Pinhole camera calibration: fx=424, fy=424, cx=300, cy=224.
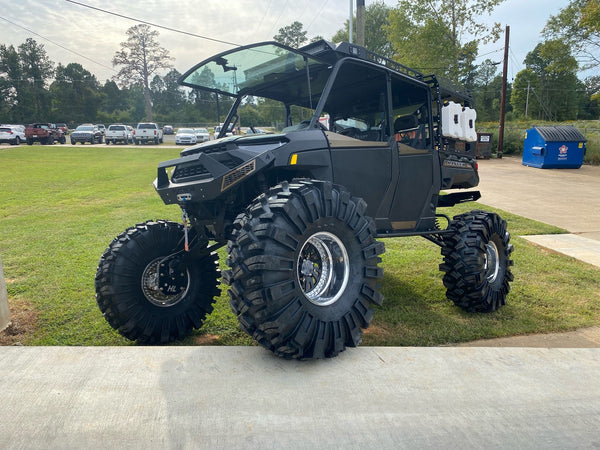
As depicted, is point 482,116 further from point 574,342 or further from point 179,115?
point 574,342

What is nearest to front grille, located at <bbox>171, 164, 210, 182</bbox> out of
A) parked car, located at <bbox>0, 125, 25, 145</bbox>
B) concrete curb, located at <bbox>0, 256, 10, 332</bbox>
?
concrete curb, located at <bbox>0, 256, 10, 332</bbox>

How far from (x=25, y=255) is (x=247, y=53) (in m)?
4.79

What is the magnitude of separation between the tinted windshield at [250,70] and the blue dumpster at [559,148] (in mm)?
19880

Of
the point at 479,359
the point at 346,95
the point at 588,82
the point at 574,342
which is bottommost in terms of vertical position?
the point at 574,342

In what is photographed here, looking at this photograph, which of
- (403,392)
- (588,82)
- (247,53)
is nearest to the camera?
(403,392)

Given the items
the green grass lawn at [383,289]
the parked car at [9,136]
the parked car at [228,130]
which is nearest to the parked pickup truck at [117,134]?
the parked car at [9,136]

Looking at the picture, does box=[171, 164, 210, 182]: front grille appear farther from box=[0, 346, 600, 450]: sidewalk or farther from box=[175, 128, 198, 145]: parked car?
box=[175, 128, 198, 145]: parked car

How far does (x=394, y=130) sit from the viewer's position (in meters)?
4.36

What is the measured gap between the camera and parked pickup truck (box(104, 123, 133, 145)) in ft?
128

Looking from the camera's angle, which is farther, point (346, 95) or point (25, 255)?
point (25, 255)

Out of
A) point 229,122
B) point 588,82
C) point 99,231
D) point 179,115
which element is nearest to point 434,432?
point 229,122

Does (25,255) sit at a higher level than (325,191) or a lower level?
lower

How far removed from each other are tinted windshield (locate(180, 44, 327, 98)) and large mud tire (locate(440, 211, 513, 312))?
2.30 meters

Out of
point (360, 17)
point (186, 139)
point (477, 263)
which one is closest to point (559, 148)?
point (360, 17)
